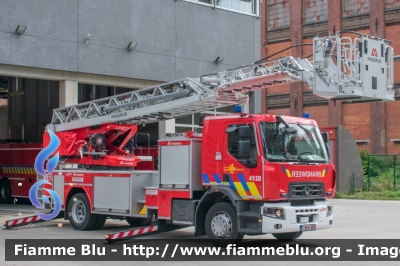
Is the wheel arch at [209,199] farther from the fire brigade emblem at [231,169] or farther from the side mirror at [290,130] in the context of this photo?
the side mirror at [290,130]

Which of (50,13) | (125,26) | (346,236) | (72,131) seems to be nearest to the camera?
(346,236)

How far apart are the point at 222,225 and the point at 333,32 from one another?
34.5 m

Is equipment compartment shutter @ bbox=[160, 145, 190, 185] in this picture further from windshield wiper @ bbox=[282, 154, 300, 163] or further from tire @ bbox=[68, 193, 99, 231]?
tire @ bbox=[68, 193, 99, 231]

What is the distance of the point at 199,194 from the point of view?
13.4 metres

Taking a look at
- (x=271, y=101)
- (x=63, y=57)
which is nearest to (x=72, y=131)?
(x=63, y=57)

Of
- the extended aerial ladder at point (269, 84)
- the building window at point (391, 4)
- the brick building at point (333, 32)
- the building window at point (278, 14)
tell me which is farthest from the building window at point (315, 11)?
the extended aerial ladder at point (269, 84)

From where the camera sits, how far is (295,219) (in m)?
12.2

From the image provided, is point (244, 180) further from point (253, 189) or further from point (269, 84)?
point (269, 84)

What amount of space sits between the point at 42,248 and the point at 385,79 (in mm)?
7647

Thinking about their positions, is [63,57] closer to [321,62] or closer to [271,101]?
[321,62]

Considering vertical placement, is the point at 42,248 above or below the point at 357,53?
below

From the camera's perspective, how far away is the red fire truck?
40.1ft

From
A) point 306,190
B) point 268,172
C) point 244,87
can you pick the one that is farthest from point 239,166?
point 244,87

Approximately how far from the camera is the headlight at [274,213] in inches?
474
